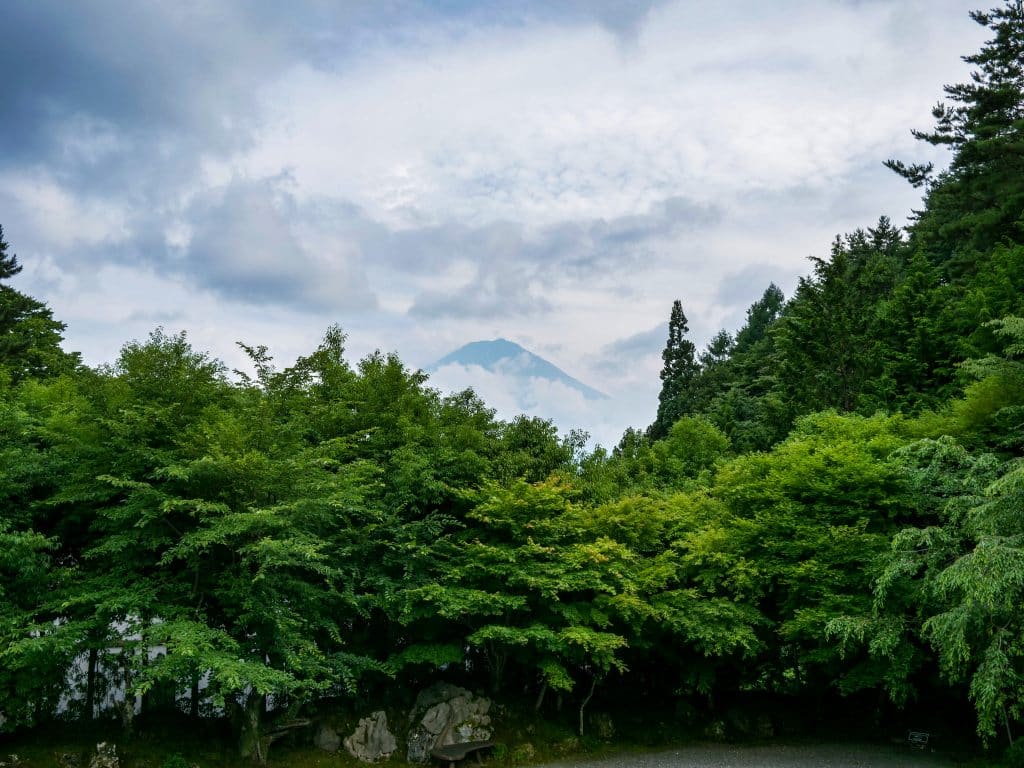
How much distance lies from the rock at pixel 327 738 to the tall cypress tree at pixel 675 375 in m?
37.8

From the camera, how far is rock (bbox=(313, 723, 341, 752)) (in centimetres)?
1831

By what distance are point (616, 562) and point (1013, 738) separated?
11.5 m

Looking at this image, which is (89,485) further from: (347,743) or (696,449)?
(696,449)

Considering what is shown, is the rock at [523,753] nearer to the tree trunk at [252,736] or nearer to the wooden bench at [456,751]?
the wooden bench at [456,751]

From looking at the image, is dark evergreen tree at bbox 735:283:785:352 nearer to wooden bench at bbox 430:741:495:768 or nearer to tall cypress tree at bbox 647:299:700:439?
tall cypress tree at bbox 647:299:700:439

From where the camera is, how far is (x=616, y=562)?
60.9 feet

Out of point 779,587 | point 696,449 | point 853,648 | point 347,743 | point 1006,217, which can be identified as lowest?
point 347,743

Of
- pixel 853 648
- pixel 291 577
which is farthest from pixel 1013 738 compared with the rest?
pixel 291 577

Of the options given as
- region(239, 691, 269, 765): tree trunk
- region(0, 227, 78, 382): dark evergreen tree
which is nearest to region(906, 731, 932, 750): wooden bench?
region(239, 691, 269, 765): tree trunk

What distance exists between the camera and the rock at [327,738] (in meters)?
18.3

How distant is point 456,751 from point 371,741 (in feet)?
8.08

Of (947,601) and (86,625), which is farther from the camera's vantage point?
(947,601)

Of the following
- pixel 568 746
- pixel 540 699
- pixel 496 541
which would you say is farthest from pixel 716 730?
pixel 496 541

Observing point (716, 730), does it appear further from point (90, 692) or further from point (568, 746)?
point (90, 692)
